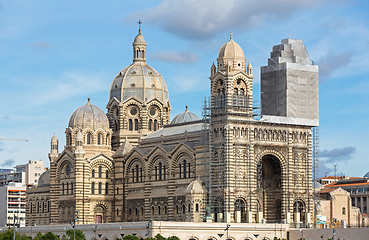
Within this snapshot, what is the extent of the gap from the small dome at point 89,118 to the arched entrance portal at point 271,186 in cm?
2708

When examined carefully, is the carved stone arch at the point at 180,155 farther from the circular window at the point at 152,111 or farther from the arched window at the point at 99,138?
the circular window at the point at 152,111

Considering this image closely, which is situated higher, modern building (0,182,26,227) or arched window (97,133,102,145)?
arched window (97,133,102,145)

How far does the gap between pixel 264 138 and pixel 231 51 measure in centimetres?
1133

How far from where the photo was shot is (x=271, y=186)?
95.9 m

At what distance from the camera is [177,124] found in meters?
107

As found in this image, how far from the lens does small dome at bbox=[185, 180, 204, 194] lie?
9006 centimetres

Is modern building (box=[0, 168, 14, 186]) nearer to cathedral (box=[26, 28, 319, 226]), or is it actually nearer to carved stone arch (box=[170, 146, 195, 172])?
cathedral (box=[26, 28, 319, 226])

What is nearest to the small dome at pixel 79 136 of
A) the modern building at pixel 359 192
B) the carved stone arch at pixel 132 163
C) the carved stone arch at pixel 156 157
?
the carved stone arch at pixel 132 163

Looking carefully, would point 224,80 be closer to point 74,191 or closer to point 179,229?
point 179,229

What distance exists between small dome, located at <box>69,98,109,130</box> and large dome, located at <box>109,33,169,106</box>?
4882 mm

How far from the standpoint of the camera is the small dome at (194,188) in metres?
90.1

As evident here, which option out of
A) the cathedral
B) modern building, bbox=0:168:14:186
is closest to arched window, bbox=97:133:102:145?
the cathedral

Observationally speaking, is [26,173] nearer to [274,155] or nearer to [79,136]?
[79,136]

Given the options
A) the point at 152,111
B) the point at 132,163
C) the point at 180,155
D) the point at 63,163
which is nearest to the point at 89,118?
the point at 63,163
